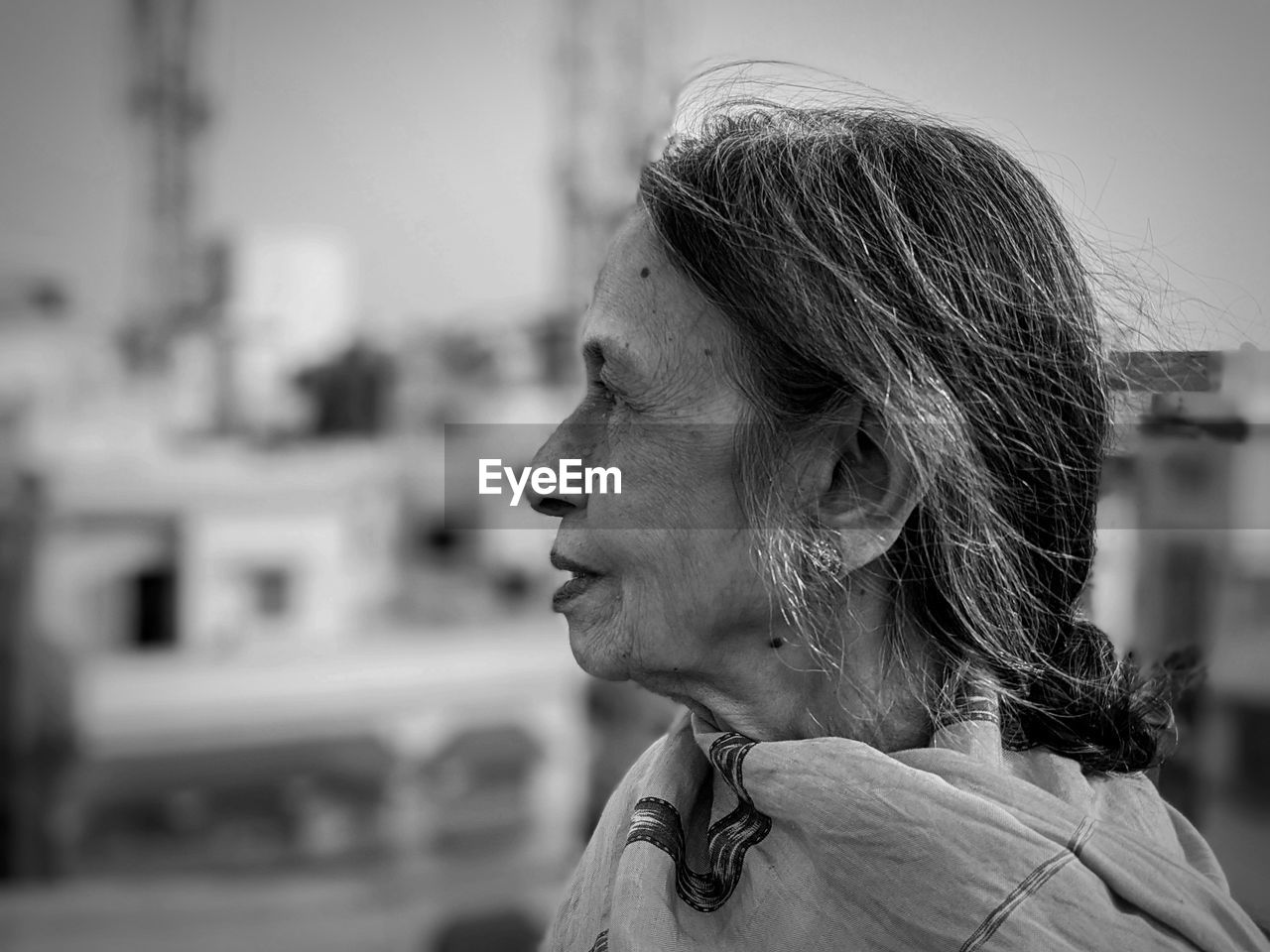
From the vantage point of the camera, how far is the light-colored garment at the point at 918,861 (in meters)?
0.85

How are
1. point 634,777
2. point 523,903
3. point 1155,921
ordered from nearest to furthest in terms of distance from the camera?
point 1155,921 → point 634,777 → point 523,903

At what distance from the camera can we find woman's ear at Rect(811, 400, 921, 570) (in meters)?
0.97

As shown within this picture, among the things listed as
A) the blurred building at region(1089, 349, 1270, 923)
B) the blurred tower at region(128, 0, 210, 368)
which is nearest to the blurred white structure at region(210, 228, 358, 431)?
the blurred tower at region(128, 0, 210, 368)

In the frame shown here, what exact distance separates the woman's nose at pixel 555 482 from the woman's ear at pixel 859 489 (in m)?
0.22

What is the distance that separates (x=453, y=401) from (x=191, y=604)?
6.89 meters

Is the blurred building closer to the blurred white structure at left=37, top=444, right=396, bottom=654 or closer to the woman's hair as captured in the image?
the woman's hair

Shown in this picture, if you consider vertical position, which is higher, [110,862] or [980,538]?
[980,538]

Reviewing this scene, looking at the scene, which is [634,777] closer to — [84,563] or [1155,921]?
[1155,921]

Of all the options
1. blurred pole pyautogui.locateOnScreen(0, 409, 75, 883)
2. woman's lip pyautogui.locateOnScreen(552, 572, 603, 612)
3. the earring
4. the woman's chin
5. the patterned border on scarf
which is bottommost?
blurred pole pyautogui.locateOnScreen(0, 409, 75, 883)

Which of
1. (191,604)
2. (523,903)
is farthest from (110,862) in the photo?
(523,903)

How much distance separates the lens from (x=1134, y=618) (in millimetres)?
1923

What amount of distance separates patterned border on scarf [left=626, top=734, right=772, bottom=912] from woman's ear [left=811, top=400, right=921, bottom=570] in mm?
205

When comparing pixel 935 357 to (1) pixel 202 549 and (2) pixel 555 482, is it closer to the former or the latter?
(2) pixel 555 482

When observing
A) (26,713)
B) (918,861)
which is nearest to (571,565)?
(918,861)
